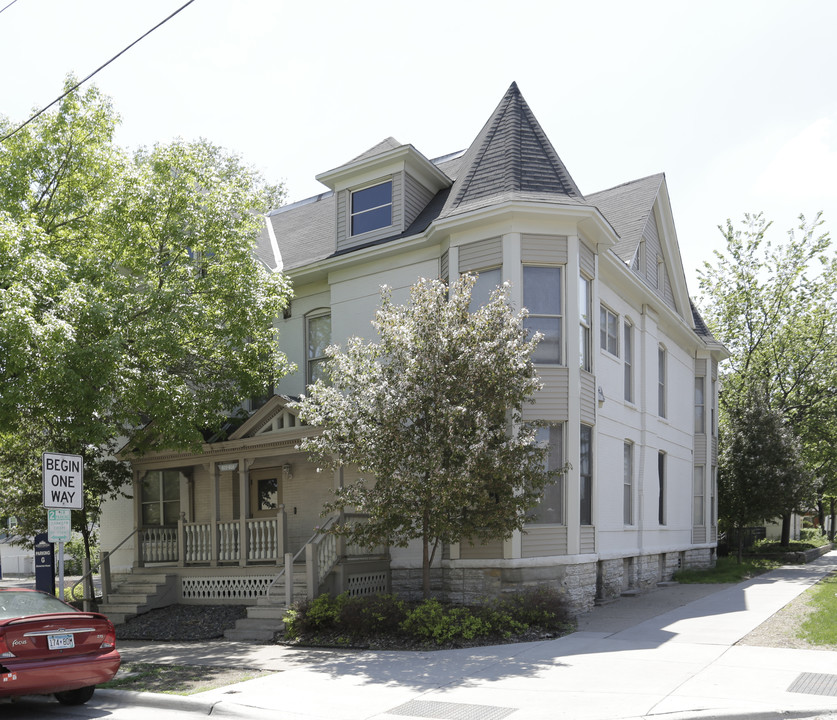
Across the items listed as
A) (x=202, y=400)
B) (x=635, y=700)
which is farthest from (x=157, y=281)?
(x=635, y=700)

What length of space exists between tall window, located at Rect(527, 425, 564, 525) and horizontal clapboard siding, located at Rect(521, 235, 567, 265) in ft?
10.4

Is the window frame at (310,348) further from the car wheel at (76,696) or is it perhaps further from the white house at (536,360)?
the car wheel at (76,696)

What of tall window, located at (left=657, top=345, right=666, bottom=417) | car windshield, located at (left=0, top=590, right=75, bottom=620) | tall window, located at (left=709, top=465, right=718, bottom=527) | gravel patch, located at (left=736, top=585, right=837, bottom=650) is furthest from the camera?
tall window, located at (left=709, top=465, right=718, bottom=527)

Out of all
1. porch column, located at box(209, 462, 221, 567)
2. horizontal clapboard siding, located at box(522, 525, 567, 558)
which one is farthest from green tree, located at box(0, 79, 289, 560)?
horizontal clapboard siding, located at box(522, 525, 567, 558)

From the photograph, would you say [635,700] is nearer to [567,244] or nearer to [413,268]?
[567,244]

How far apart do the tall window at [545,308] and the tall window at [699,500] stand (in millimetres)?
13466

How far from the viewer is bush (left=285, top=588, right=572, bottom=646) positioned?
39.4 feet

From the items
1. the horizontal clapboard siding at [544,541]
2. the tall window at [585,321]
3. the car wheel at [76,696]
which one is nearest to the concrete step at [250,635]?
the car wheel at [76,696]

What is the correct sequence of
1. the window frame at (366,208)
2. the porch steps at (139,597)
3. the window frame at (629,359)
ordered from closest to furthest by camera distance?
the porch steps at (139,597) < the window frame at (366,208) < the window frame at (629,359)

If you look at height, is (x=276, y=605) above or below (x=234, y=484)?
below

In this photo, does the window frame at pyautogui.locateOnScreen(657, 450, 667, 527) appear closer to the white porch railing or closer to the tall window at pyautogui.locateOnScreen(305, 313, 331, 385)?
the tall window at pyautogui.locateOnScreen(305, 313, 331, 385)

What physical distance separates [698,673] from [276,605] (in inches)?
285

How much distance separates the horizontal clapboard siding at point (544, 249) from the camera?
15.2 m

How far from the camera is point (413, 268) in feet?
56.1
